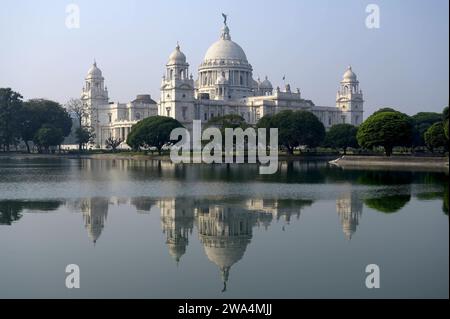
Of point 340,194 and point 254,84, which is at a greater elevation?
point 254,84

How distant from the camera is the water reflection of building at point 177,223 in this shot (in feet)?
58.0

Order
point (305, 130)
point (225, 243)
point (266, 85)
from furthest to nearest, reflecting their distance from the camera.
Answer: point (266, 85) → point (305, 130) → point (225, 243)

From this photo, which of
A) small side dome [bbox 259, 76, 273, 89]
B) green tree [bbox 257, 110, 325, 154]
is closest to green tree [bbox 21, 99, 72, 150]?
green tree [bbox 257, 110, 325, 154]

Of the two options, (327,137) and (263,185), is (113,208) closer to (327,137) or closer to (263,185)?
(263,185)

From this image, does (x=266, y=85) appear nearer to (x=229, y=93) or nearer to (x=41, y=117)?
(x=229, y=93)

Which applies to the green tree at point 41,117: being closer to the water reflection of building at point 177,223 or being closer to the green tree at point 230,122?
the green tree at point 230,122

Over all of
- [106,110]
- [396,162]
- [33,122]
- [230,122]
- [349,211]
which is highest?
[106,110]

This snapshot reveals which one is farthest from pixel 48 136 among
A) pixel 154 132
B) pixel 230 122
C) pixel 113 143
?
pixel 230 122

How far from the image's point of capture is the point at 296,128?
76625mm

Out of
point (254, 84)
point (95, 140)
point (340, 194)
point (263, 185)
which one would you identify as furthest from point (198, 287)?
point (254, 84)

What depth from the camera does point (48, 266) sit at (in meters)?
15.7

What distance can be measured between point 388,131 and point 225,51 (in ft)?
207

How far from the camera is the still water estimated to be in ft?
45.3
